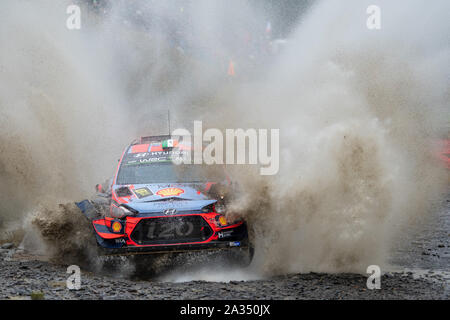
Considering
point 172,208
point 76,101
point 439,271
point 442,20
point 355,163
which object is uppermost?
point 442,20

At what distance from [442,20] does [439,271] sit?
587cm

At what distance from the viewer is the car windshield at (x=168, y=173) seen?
26.1 feet

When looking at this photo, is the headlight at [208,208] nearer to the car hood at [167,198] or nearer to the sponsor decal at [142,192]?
the car hood at [167,198]

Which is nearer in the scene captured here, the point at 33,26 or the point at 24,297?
the point at 24,297

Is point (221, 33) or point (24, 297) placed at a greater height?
point (221, 33)

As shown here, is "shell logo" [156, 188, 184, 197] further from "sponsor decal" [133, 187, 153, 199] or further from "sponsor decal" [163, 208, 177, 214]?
"sponsor decal" [163, 208, 177, 214]

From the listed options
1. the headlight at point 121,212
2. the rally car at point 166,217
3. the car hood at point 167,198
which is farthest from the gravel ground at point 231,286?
the car hood at point 167,198

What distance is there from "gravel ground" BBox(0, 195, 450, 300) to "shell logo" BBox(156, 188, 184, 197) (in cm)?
114

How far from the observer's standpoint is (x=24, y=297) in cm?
565

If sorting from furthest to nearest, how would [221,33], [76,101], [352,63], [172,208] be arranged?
[221,33] → [76,101] → [352,63] → [172,208]

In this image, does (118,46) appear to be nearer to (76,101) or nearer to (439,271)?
(76,101)

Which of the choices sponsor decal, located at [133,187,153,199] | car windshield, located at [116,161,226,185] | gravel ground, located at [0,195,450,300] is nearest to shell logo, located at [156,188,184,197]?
sponsor decal, located at [133,187,153,199]

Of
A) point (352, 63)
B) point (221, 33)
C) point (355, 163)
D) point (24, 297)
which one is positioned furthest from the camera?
point (221, 33)

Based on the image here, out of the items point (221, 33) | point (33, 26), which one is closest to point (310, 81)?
point (33, 26)
